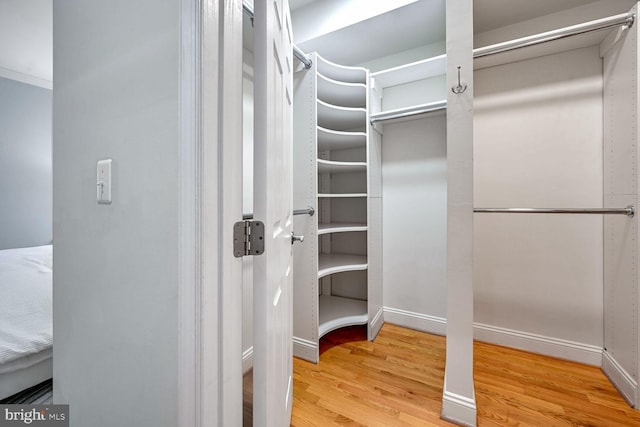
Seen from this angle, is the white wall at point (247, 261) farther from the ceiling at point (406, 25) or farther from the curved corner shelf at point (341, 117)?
the ceiling at point (406, 25)

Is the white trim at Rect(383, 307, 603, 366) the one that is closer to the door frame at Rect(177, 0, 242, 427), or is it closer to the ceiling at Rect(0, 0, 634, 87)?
the door frame at Rect(177, 0, 242, 427)

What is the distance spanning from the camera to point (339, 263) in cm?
222

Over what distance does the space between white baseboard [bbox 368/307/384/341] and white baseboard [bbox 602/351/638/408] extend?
4.76 ft

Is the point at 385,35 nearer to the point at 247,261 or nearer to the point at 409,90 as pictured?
the point at 409,90

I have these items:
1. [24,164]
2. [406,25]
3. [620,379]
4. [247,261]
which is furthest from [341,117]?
[24,164]

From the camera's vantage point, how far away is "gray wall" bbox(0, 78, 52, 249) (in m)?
3.18

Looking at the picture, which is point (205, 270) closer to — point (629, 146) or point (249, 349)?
point (249, 349)

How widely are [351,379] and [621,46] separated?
2.53 meters

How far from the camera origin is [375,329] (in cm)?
227

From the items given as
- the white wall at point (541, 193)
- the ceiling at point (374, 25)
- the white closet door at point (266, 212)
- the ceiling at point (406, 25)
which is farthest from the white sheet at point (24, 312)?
the white wall at point (541, 193)

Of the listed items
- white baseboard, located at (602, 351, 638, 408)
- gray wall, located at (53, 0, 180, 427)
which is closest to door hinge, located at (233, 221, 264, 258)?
gray wall, located at (53, 0, 180, 427)

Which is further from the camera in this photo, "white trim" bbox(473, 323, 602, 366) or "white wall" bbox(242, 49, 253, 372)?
"white trim" bbox(473, 323, 602, 366)

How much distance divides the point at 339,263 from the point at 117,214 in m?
1.69

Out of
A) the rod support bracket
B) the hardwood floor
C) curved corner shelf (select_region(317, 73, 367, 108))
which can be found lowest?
the hardwood floor
